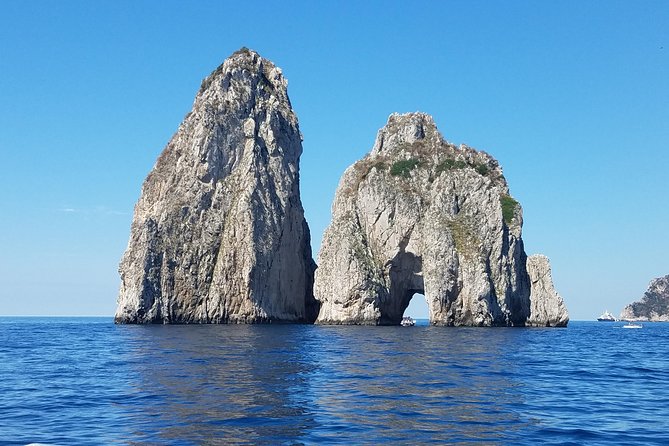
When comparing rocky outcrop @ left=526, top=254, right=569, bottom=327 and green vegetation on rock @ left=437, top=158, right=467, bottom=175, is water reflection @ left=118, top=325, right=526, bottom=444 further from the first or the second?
green vegetation on rock @ left=437, top=158, right=467, bottom=175

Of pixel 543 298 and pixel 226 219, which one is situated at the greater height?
pixel 226 219

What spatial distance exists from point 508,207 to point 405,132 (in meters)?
26.6

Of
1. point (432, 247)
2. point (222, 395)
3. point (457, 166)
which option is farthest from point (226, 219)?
point (222, 395)

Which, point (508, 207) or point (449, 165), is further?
point (449, 165)

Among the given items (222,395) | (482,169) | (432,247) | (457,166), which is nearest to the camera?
(222,395)

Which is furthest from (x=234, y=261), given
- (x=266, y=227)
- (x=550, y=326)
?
(x=550, y=326)

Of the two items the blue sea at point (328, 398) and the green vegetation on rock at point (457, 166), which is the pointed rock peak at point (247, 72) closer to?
the green vegetation on rock at point (457, 166)

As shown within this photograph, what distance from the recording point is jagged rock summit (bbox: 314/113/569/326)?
105m

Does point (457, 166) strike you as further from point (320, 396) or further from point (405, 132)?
point (320, 396)

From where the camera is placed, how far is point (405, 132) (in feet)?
414

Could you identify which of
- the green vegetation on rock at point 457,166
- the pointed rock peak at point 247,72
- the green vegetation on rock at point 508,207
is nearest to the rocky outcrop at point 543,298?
the green vegetation on rock at point 508,207

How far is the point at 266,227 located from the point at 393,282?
26.4 meters

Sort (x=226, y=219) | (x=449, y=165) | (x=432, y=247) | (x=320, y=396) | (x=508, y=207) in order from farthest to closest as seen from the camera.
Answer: (x=226, y=219), (x=449, y=165), (x=508, y=207), (x=432, y=247), (x=320, y=396)

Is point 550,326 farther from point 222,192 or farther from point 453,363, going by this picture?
point 453,363
